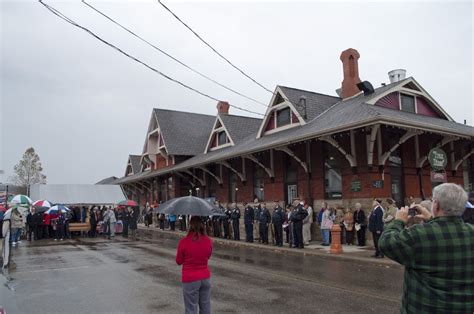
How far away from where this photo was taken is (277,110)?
967 inches

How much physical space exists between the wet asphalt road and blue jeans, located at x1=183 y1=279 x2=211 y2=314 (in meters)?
1.92

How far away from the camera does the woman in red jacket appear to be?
5.41 metres

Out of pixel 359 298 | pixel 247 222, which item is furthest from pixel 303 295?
pixel 247 222

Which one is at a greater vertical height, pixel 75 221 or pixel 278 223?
pixel 278 223

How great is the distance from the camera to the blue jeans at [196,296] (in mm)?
5402

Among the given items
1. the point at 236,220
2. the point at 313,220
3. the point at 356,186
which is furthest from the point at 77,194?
the point at 356,186

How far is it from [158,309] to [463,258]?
586cm

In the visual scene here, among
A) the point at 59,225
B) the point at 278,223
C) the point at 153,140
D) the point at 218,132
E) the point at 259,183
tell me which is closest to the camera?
the point at 278,223

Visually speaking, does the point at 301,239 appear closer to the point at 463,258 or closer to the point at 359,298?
the point at 359,298

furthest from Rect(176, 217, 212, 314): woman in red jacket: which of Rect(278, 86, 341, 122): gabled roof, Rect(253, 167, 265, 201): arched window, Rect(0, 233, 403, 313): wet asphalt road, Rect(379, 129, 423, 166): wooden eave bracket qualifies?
Rect(253, 167, 265, 201): arched window

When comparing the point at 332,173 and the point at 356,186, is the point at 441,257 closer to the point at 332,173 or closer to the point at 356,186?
the point at 356,186

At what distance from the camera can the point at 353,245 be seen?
16922mm

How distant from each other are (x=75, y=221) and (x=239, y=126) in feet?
44.0

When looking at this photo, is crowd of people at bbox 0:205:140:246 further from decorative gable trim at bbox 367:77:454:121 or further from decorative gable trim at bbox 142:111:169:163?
decorative gable trim at bbox 367:77:454:121
